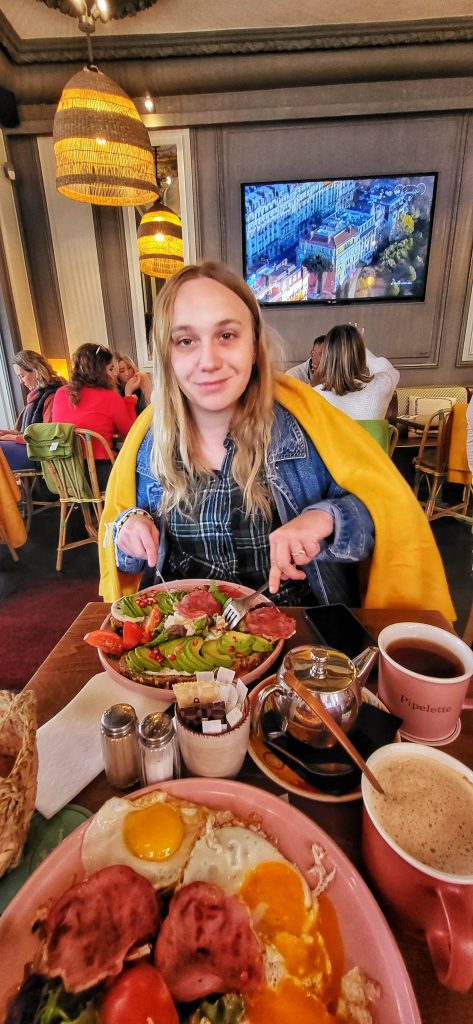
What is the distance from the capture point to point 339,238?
4.76 meters

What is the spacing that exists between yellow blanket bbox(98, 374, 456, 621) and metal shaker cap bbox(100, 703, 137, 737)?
70cm

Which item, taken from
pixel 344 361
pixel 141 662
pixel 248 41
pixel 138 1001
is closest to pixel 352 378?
pixel 344 361

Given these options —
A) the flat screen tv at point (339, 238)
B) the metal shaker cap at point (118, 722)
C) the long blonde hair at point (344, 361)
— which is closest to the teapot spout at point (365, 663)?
the metal shaker cap at point (118, 722)

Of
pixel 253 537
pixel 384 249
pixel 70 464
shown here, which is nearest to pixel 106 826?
pixel 253 537

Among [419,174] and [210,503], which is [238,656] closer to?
[210,503]

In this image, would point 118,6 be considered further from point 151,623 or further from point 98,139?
point 151,623

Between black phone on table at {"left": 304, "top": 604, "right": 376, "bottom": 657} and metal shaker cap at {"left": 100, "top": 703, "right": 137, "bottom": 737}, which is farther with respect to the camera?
black phone on table at {"left": 304, "top": 604, "right": 376, "bottom": 657}

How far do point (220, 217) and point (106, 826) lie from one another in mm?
5461

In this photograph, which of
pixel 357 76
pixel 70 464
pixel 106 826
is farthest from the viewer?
pixel 357 76

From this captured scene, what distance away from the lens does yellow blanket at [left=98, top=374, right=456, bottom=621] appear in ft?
3.83

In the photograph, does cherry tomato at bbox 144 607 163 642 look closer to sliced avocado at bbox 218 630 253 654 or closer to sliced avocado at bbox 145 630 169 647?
sliced avocado at bbox 145 630 169 647

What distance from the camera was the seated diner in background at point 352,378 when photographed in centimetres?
309

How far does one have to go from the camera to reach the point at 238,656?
845mm

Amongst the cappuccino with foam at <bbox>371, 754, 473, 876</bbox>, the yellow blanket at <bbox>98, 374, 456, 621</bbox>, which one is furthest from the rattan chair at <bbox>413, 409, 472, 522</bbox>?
the cappuccino with foam at <bbox>371, 754, 473, 876</bbox>
